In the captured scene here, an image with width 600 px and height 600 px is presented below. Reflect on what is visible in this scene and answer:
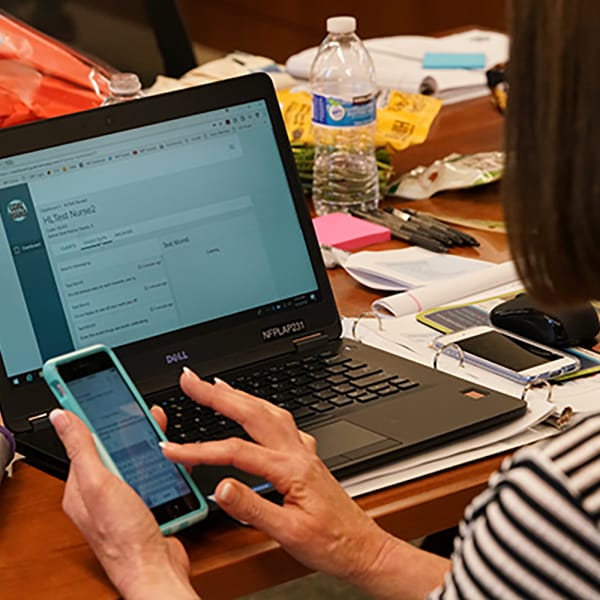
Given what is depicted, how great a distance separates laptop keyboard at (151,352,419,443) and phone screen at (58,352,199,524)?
100 millimetres

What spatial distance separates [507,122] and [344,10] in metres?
4.08

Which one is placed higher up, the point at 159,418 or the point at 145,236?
the point at 145,236

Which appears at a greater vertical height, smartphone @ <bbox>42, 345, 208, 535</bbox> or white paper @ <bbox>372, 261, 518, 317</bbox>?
smartphone @ <bbox>42, 345, 208, 535</bbox>

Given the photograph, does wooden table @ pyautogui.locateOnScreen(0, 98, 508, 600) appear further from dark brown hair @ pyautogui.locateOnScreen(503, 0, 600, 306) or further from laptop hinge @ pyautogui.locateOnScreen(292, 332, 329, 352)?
laptop hinge @ pyautogui.locateOnScreen(292, 332, 329, 352)

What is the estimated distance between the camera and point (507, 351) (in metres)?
1.27

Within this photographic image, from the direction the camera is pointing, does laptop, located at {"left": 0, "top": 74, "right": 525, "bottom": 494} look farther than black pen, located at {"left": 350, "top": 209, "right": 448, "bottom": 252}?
No

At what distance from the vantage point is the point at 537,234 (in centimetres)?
74

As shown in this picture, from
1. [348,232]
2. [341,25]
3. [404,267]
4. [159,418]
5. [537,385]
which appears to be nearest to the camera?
[159,418]

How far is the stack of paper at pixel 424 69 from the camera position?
7.16 feet

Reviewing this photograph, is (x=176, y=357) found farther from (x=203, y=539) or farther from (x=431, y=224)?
(x=431, y=224)

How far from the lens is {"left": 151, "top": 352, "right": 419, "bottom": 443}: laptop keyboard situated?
1.09 metres

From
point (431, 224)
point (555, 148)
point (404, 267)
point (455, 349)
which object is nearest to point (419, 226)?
point (431, 224)

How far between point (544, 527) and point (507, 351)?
595mm

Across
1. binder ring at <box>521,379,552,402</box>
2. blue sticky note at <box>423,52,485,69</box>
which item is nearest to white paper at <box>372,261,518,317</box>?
binder ring at <box>521,379,552,402</box>
